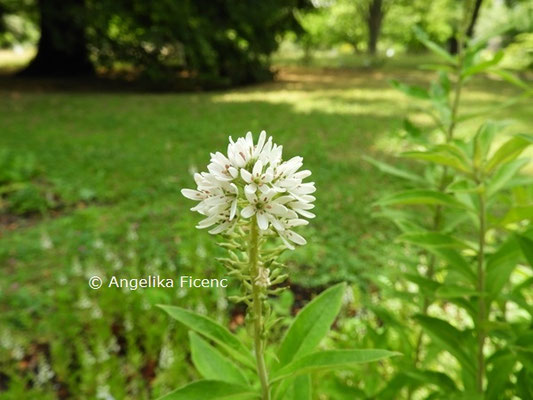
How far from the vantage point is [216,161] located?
1.04m

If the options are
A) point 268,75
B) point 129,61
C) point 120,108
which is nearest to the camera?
point 120,108

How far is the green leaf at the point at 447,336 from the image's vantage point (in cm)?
166

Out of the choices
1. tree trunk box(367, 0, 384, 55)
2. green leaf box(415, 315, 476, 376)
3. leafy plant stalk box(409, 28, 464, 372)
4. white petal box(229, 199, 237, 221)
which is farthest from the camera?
tree trunk box(367, 0, 384, 55)

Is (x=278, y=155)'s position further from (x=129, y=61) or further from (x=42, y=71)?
(x=42, y=71)

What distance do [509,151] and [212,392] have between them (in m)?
1.21

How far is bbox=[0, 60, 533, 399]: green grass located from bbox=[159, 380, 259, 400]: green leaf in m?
1.48

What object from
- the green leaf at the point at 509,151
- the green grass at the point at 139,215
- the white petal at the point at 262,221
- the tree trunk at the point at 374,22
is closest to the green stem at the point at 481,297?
the green leaf at the point at 509,151

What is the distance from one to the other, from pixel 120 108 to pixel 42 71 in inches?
282

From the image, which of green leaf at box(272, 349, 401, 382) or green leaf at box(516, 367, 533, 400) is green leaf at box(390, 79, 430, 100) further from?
green leaf at box(272, 349, 401, 382)

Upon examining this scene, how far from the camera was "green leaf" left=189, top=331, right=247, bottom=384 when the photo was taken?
4.40ft

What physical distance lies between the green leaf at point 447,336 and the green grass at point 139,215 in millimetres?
908

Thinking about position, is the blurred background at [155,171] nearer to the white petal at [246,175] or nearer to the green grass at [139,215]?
the green grass at [139,215]

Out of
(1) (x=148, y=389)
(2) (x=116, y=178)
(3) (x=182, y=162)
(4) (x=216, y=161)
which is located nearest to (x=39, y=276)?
(1) (x=148, y=389)

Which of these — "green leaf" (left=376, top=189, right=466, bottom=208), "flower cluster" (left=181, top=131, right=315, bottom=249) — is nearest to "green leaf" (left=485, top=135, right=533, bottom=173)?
"green leaf" (left=376, top=189, right=466, bottom=208)
